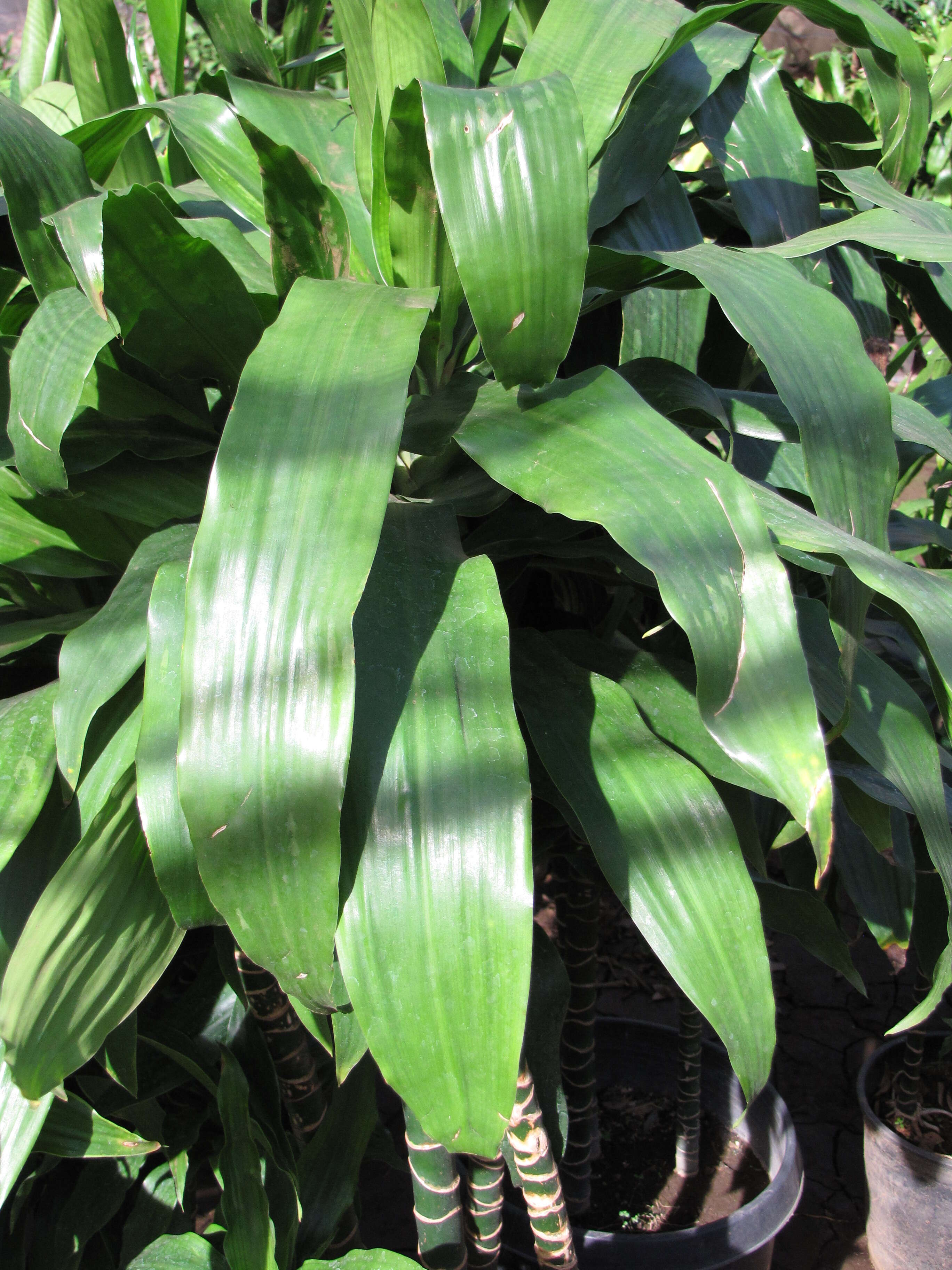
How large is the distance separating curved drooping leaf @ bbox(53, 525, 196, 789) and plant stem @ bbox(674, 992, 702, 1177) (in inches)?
29.2

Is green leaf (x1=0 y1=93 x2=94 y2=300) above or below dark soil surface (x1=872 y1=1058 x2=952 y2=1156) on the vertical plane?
above

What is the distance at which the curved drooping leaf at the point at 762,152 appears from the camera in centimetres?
73

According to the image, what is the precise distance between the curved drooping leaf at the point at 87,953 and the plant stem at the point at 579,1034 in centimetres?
49

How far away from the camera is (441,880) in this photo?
382 mm

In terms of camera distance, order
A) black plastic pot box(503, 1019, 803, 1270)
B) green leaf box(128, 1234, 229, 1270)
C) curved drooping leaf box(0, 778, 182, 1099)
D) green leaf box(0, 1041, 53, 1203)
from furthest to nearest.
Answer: black plastic pot box(503, 1019, 803, 1270) → green leaf box(128, 1234, 229, 1270) → green leaf box(0, 1041, 53, 1203) → curved drooping leaf box(0, 778, 182, 1099)

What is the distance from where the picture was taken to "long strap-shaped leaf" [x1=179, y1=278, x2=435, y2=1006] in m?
0.35

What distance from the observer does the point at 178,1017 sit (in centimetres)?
90

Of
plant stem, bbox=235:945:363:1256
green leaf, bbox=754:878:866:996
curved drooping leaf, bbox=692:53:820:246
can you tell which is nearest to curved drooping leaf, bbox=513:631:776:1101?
green leaf, bbox=754:878:866:996

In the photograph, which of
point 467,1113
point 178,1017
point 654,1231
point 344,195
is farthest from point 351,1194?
point 344,195

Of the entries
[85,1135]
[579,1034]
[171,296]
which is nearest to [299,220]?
[171,296]

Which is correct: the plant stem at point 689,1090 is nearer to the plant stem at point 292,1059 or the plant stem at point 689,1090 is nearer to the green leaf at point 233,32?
the plant stem at point 292,1059

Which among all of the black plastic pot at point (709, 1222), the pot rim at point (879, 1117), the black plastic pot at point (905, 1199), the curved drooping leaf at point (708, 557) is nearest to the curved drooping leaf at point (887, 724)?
the curved drooping leaf at point (708, 557)

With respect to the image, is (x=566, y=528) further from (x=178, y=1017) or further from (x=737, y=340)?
(x=178, y=1017)

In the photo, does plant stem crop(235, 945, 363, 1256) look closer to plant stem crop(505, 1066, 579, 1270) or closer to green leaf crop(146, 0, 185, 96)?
plant stem crop(505, 1066, 579, 1270)
